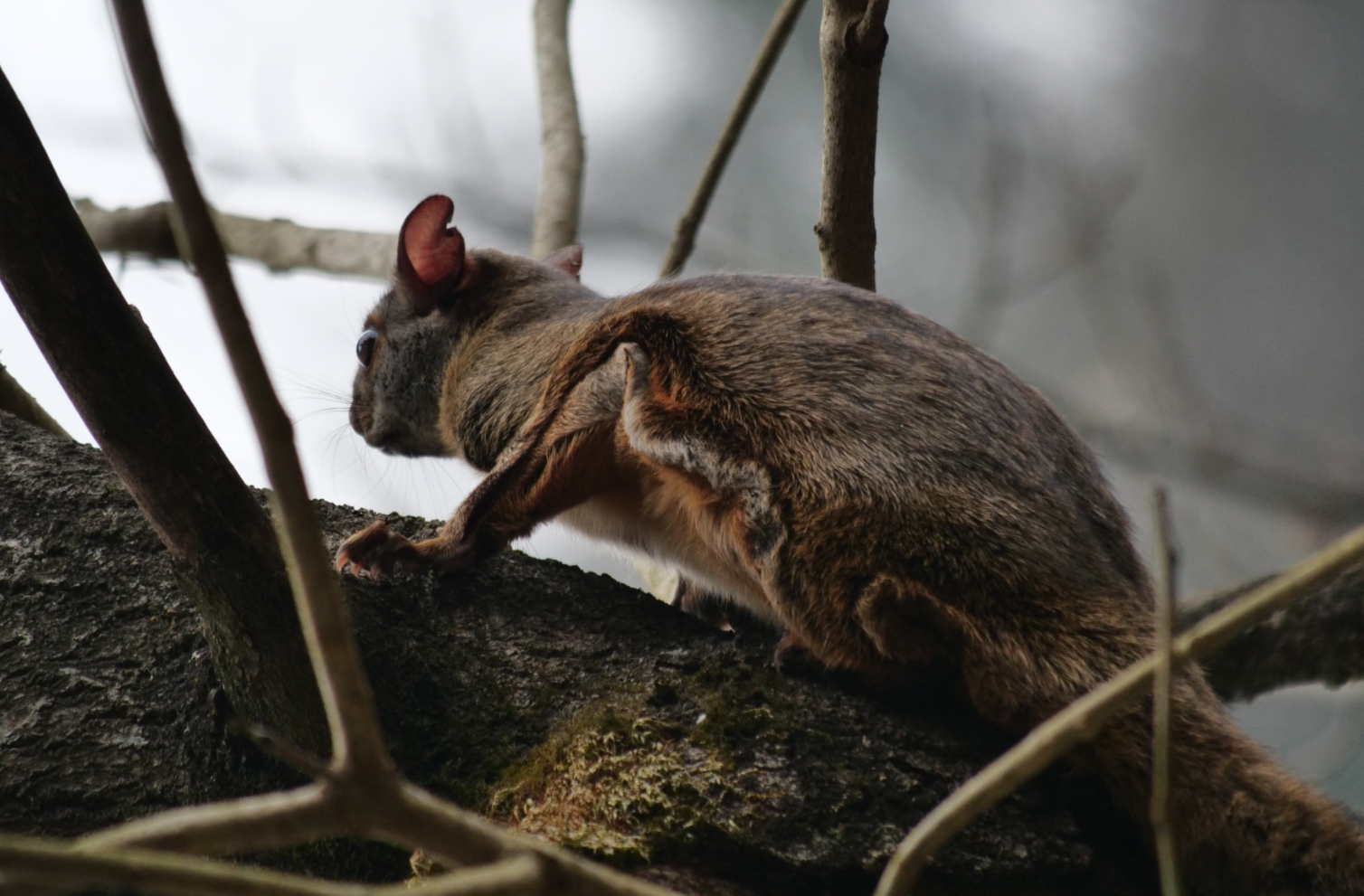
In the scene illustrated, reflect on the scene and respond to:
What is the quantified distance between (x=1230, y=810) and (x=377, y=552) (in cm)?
209

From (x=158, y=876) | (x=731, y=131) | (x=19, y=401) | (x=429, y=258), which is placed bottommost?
(x=158, y=876)

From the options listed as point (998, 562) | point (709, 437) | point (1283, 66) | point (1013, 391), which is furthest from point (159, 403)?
point (1283, 66)

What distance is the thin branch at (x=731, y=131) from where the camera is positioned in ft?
16.7

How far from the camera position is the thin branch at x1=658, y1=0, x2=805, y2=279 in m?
5.10

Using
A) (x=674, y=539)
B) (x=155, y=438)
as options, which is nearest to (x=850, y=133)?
(x=674, y=539)

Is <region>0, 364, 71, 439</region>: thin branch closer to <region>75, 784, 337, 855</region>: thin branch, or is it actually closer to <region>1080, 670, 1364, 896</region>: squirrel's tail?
<region>75, 784, 337, 855</region>: thin branch

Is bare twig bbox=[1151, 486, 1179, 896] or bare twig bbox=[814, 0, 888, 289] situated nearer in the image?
bare twig bbox=[1151, 486, 1179, 896]

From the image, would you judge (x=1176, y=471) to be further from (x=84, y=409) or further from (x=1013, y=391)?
(x=84, y=409)

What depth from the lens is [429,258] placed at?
482cm

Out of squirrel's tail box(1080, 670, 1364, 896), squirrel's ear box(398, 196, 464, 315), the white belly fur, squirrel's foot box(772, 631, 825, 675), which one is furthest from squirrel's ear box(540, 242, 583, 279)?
squirrel's tail box(1080, 670, 1364, 896)

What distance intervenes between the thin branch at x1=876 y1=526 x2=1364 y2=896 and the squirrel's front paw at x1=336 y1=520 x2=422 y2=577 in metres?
1.99

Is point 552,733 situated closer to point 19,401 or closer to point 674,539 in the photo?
point 674,539

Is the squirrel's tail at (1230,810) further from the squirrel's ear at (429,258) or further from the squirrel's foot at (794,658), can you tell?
the squirrel's ear at (429,258)

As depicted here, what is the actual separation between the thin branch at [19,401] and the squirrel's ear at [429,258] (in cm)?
130
